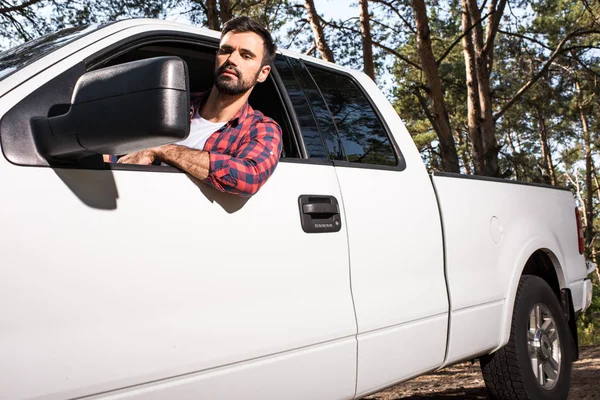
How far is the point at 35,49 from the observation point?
2473 mm

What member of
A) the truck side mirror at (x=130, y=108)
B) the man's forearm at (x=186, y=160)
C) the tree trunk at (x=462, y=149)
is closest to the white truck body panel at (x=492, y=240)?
the man's forearm at (x=186, y=160)

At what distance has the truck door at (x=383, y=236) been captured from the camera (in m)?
2.88

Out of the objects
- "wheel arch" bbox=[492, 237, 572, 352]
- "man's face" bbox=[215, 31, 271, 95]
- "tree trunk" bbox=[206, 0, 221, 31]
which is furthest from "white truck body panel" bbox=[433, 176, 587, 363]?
"tree trunk" bbox=[206, 0, 221, 31]

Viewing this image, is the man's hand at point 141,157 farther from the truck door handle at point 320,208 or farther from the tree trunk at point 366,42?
the tree trunk at point 366,42

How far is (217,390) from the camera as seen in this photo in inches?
88.1

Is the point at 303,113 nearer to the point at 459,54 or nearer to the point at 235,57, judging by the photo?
the point at 235,57

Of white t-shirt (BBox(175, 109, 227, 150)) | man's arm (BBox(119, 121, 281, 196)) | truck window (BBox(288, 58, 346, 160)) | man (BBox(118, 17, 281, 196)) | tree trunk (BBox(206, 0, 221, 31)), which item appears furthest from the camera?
tree trunk (BBox(206, 0, 221, 31))

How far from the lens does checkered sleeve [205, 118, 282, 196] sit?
233 cm

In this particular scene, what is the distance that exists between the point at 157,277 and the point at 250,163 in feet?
1.83

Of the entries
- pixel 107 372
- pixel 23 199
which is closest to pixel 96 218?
pixel 23 199

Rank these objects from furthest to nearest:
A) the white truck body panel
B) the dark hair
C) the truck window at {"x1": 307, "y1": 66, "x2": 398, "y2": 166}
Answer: the white truck body panel
the truck window at {"x1": 307, "y1": 66, "x2": 398, "y2": 166}
the dark hair

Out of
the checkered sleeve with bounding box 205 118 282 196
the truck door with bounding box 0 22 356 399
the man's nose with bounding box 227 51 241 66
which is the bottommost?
the truck door with bounding box 0 22 356 399

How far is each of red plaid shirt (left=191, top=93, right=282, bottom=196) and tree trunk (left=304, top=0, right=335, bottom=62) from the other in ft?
46.9

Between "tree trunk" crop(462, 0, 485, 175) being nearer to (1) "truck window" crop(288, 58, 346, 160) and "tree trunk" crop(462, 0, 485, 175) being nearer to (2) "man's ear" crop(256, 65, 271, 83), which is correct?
(1) "truck window" crop(288, 58, 346, 160)
